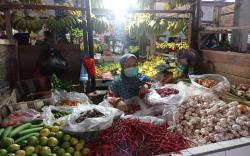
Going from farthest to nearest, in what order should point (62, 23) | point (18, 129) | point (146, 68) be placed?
point (146, 68) → point (62, 23) → point (18, 129)

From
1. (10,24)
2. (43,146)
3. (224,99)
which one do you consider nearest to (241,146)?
(224,99)

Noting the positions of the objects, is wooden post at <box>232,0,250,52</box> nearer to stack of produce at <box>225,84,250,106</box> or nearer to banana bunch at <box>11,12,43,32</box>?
stack of produce at <box>225,84,250,106</box>

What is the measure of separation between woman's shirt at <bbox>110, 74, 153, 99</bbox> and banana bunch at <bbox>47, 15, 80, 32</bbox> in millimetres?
1567

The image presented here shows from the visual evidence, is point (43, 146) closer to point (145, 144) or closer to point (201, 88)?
point (145, 144)

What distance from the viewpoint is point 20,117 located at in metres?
2.81

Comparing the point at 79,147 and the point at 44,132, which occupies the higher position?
the point at 44,132

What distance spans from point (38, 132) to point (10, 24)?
107 inches

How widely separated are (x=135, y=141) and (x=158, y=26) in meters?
3.48

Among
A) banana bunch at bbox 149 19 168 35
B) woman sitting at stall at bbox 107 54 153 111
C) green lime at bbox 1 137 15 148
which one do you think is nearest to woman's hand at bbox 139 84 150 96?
woman sitting at stall at bbox 107 54 153 111

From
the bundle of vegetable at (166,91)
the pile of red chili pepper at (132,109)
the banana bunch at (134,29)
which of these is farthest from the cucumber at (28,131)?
the banana bunch at (134,29)

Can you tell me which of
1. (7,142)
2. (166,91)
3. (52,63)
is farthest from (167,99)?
(52,63)

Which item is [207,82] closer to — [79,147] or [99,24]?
[79,147]

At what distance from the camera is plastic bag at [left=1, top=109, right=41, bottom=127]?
2.67 metres

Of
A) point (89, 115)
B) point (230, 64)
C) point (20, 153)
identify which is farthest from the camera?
point (230, 64)
